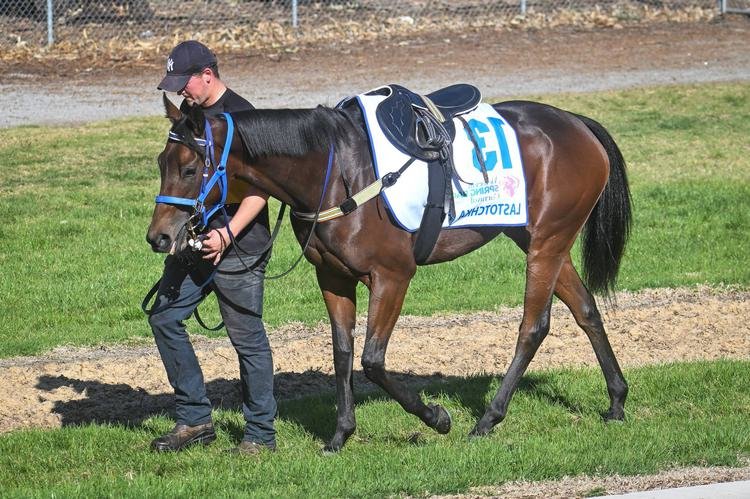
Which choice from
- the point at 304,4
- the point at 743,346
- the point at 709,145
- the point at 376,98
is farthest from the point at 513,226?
the point at 304,4

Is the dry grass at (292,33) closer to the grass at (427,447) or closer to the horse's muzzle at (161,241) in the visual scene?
the grass at (427,447)

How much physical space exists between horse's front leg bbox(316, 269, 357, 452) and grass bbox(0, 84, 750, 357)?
2.66 m

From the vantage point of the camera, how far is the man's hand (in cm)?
576

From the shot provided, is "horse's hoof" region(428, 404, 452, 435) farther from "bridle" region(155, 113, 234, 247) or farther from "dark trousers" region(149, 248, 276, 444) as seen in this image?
"bridle" region(155, 113, 234, 247)

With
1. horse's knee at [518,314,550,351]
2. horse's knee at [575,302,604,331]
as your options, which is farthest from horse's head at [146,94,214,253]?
horse's knee at [575,302,604,331]

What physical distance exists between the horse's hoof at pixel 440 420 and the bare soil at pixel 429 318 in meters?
0.86

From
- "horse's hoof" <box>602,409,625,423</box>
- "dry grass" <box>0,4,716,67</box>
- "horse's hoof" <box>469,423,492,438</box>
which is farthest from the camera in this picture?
"dry grass" <box>0,4,716,67</box>

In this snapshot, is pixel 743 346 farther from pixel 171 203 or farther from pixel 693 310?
pixel 171 203

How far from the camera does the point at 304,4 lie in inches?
790

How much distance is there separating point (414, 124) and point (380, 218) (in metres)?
0.55

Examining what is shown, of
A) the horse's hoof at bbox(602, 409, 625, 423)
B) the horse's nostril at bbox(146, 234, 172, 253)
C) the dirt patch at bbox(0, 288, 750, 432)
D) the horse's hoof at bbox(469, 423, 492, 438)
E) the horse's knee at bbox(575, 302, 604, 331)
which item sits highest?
the horse's nostril at bbox(146, 234, 172, 253)

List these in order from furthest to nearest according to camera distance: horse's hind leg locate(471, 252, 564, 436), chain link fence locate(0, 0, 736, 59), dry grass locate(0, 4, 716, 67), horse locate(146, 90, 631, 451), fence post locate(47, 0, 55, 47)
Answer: chain link fence locate(0, 0, 736, 59) → dry grass locate(0, 4, 716, 67) → fence post locate(47, 0, 55, 47) → horse's hind leg locate(471, 252, 564, 436) → horse locate(146, 90, 631, 451)

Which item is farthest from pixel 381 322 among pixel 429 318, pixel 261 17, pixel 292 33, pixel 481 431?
pixel 261 17

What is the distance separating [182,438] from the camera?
6.26 meters
